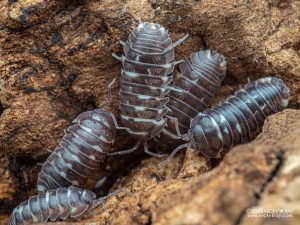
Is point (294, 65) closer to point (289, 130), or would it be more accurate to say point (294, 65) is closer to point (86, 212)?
point (289, 130)

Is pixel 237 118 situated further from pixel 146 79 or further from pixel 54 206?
pixel 54 206

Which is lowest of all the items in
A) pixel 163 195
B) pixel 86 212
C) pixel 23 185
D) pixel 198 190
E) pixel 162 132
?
pixel 23 185

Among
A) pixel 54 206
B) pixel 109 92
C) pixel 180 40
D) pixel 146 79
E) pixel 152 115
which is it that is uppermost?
pixel 180 40

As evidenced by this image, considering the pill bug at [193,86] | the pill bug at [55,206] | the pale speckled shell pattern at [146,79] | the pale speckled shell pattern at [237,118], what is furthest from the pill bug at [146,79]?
the pill bug at [55,206]

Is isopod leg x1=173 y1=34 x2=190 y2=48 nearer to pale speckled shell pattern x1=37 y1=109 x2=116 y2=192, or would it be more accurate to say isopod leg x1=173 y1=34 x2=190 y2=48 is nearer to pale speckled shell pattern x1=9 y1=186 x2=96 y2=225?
pale speckled shell pattern x1=37 y1=109 x2=116 y2=192

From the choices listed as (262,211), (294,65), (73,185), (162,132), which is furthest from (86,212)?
(294,65)

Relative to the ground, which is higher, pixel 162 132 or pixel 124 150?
pixel 162 132

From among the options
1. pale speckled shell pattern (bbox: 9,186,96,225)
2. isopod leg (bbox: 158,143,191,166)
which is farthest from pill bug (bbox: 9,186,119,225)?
isopod leg (bbox: 158,143,191,166)

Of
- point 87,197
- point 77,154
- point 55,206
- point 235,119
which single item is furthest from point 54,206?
point 235,119
